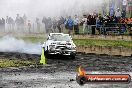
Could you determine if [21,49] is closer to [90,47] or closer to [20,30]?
[90,47]

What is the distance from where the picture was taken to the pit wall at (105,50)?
32.3m

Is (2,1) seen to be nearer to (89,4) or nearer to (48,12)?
(48,12)

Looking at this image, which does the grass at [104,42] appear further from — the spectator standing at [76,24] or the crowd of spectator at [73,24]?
the spectator standing at [76,24]

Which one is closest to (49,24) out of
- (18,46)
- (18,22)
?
(18,22)

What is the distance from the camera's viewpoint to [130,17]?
36281mm

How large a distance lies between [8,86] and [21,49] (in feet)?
69.5

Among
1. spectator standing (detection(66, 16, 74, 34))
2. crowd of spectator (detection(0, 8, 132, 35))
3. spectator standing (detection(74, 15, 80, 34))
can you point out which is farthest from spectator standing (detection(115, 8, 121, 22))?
spectator standing (detection(66, 16, 74, 34))

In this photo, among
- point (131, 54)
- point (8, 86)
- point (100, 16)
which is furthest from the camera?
point (100, 16)

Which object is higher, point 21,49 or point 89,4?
point 89,4

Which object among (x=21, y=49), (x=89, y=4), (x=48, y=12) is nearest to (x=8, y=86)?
(x=21, y=49)

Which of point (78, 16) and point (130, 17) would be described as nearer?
point (130, 17)

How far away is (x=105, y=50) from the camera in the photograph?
33.4 meters

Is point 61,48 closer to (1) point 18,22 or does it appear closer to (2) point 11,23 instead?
(1) point 18,22

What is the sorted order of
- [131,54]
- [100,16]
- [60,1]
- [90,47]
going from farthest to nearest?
[60,1] < [100,16] < [90,47] < [131,54]
